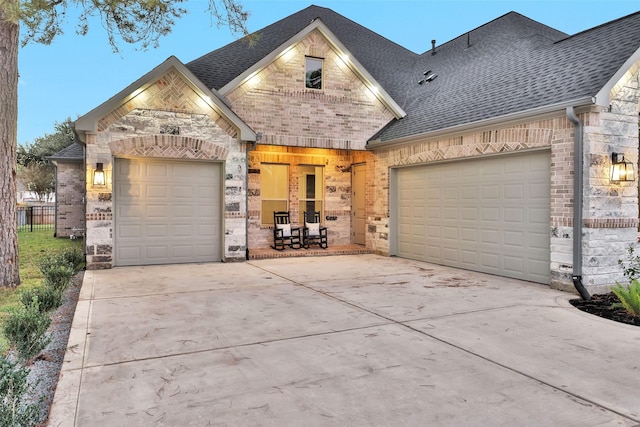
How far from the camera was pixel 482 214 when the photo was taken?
8836mm

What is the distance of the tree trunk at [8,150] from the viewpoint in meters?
7.46

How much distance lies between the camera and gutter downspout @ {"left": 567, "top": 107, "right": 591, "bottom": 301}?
6.75 meters

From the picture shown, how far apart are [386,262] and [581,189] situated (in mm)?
4651

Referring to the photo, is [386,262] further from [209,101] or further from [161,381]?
[161,381]

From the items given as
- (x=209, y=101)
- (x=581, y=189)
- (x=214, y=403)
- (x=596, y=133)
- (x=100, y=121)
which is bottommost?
(x=214, y=403)

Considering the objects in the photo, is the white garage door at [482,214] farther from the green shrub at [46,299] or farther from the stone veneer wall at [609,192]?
the green shrub at [46,299]

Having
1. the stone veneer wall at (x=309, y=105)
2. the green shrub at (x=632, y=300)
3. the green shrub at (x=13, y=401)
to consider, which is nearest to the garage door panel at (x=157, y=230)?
the stone veneer wall at (x=309, y=105)

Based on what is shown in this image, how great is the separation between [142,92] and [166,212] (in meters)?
2.66

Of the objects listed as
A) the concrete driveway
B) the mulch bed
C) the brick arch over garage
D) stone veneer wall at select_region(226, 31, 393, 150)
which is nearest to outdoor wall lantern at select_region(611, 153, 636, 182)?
the mulch bed

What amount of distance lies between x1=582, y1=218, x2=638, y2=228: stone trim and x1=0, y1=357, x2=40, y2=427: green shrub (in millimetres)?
7276

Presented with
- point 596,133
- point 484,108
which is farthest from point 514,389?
point 484,108

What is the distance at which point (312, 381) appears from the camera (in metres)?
3.41

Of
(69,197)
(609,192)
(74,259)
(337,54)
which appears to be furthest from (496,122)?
(69,197)

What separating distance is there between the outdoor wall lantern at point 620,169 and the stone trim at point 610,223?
0.66 meters
